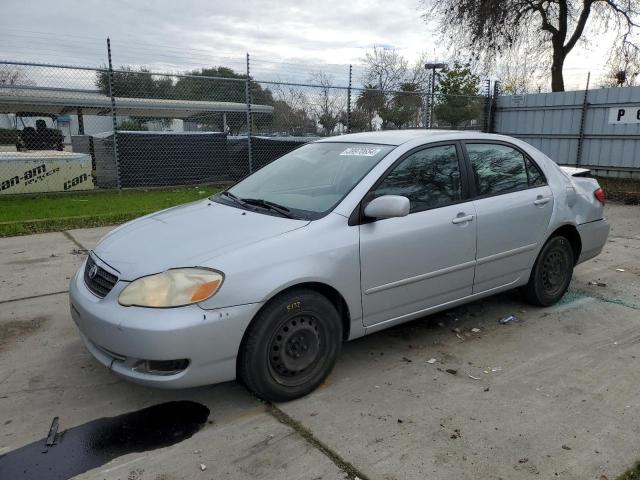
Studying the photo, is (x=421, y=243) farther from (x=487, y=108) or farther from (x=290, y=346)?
(x=487, y=108)

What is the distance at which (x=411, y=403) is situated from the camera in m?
3.04

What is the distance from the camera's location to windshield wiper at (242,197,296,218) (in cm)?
331

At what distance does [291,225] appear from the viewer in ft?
10.2

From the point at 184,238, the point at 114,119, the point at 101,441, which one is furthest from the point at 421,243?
the point at 114,119

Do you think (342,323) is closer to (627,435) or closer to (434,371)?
(434,371)

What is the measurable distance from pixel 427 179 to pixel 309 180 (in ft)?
2.79

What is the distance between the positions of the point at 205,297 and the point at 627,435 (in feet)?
7.64

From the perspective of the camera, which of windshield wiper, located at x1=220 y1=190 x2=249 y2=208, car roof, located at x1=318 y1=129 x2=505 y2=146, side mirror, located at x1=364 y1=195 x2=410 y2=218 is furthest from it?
car roof, located at x1=318 y1=129 x2=505 y2=146

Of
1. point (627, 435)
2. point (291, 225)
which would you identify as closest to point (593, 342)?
point (627, 435)

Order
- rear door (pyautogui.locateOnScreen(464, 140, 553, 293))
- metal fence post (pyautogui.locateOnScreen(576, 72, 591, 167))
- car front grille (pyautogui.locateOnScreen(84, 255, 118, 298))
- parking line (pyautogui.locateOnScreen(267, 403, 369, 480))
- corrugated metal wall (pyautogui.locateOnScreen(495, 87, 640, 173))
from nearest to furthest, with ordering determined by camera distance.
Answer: parking line (pyautogui.locateOnScreen(267, 403, 369, 480)), car front grille (pyautogui.locateOnScreen(84, 255, 118, 298)), rear door (pyautogui.locateOnScreen(464, 140, 553, 293)), corrugated metal wall (pyautogui.locateOnScreen(495, 87, 640, 173)), metal fence post (pyautogui.locateOnScreen(576, 72, 591, 167))

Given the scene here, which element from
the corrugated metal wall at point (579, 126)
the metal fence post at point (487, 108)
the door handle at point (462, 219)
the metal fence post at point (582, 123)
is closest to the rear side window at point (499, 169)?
the door handle at point (462, 219)

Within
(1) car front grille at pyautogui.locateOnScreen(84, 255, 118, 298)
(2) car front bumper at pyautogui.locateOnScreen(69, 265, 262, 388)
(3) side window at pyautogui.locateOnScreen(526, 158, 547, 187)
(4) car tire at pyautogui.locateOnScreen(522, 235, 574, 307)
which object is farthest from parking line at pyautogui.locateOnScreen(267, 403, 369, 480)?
(3) side window at pyautogui.locateOnScreen(526, 158, 547, 187)

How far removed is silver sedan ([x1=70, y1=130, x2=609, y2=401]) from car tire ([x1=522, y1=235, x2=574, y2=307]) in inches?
0.7

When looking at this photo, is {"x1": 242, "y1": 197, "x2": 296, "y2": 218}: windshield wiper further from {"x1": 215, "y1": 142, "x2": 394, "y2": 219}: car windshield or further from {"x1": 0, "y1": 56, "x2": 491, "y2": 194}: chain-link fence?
{"x1": 0, "y1": 56, "x2": 491, "y2": 194}: chain-link fence
